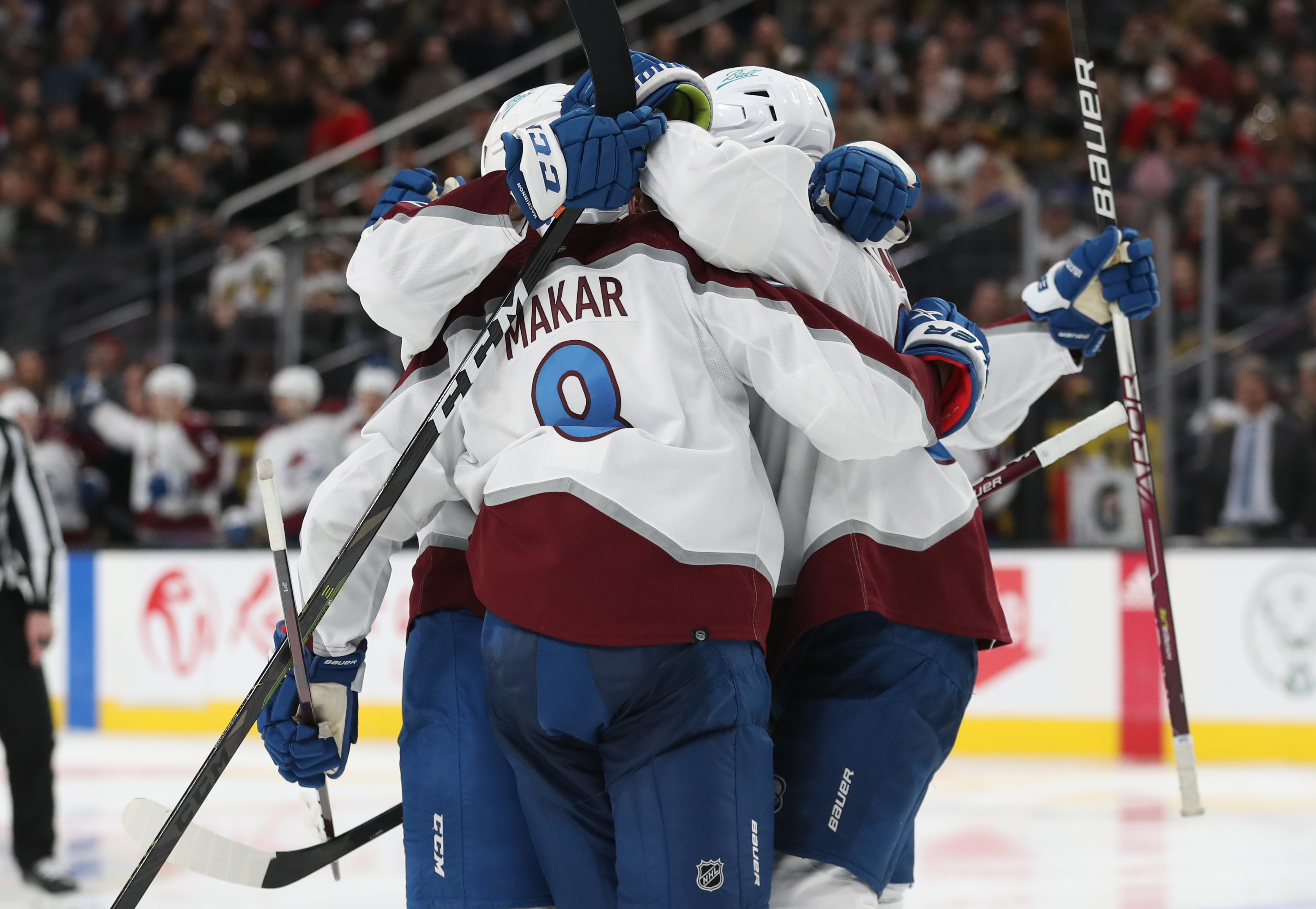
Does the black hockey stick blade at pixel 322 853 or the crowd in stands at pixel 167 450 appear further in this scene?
the crowd in stands at pixel 167 450

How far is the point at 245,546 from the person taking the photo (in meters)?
7.16

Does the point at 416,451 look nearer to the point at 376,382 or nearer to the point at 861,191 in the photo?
the point at 861,191

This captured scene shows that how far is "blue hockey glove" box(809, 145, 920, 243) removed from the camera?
1985mm

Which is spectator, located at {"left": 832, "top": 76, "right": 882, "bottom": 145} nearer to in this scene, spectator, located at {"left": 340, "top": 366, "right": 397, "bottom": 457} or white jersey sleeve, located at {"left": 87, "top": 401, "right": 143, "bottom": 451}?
spectator, located at {"left": 340, "top": 366, "right": 397, "bottom": 457}

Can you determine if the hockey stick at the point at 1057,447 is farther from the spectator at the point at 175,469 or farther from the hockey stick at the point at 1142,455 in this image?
the spectator at the point at 175,469

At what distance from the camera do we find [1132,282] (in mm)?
2512

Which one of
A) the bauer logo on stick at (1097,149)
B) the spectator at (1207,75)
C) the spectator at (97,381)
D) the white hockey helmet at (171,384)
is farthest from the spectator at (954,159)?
the bauer logo on stick at (1097,149)

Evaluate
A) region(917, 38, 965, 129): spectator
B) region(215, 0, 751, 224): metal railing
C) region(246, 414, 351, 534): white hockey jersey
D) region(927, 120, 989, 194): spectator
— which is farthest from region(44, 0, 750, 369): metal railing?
region(927, 120, 989, 194): spectator

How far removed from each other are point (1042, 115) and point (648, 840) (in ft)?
24.2

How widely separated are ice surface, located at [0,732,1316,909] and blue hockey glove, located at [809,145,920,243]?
262cm

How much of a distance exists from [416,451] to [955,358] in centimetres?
72

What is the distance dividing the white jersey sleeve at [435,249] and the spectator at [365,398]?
5.40 m

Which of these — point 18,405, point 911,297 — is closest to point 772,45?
point 911,297

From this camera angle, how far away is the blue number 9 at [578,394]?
1.85 metres
